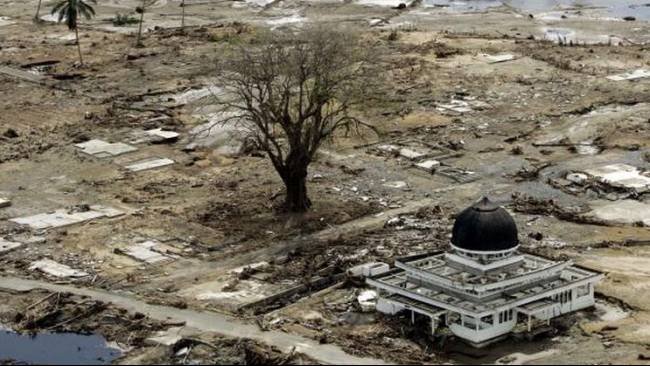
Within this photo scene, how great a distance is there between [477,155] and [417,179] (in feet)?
19.2

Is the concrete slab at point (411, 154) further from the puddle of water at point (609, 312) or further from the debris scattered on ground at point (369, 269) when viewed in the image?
the puddle of water at point (609, 312)

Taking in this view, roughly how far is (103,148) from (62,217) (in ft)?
42.4

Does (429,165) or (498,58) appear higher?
(498,58)

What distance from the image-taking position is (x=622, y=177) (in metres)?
63.0

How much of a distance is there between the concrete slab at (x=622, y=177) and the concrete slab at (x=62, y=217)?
81.1 ft

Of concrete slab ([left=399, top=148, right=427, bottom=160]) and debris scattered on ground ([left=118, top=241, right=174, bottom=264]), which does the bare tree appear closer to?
debris scattered on ground ([left=118, top=241, right=174, bottom=264])

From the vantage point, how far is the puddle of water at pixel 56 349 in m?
42.5

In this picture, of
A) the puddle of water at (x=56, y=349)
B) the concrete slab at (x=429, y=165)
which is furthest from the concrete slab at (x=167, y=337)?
the concrete slab at (x=429, y=165)

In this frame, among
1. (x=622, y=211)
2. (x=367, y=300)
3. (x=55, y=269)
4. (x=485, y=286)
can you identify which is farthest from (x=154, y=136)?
(x=485, y=286)

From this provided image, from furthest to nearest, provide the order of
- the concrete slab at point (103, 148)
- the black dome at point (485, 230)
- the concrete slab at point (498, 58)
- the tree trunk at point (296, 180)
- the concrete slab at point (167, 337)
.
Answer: the concrete slab at point (498, 58) → the concrete slab at point (103, 148) → the tree trunk at point (296, 180) → the black dome at point (485, 230) → the concrete slab at point (167, 337)

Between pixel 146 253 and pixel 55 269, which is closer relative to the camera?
pixel 55 269

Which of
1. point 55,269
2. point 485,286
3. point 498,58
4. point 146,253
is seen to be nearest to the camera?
point 485,286

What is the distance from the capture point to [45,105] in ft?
269

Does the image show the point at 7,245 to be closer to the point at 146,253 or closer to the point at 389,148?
the point at 146,253
